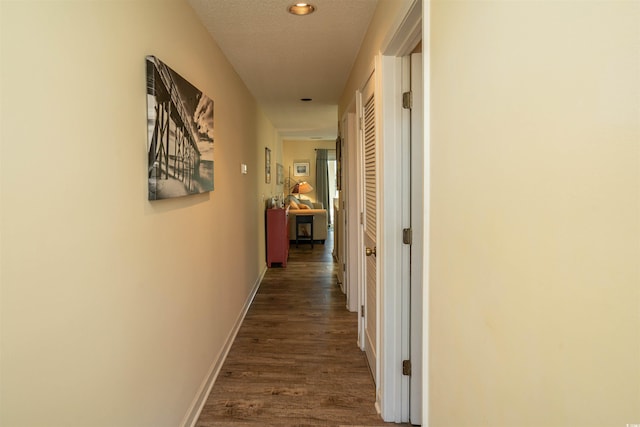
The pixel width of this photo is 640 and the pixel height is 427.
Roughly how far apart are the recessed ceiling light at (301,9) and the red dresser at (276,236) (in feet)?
12.8

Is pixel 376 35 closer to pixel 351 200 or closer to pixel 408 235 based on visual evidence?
pixel 408 235

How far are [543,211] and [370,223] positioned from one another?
1885mm

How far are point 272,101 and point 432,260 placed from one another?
12.9ft

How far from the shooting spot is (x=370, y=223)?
254 cm

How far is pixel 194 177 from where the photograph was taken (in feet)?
6.57

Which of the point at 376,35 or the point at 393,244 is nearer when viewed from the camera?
the point at 393,244

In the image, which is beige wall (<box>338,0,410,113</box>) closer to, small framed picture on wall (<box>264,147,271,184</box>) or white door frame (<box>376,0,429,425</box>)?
white door frame (<box>376,0,429,425</box>)

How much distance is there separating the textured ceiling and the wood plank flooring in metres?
2.29

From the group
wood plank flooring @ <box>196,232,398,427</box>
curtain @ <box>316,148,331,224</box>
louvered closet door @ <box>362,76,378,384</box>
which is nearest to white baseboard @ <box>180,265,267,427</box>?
wood plank flooring @ <box>196,232,398,427</box>

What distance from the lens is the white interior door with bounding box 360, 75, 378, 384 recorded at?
236 centimetres

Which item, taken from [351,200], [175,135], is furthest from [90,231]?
[351,200]

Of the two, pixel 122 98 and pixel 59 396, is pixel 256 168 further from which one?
pixel 59 396

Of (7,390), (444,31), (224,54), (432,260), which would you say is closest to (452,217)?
(432,260)

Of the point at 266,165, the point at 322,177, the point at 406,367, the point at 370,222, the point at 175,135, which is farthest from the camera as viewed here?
the point at 322,177
